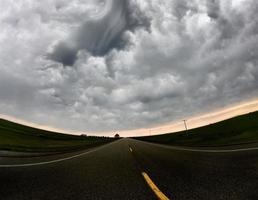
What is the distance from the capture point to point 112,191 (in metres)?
5.26

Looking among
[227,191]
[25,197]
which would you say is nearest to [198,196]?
[227,191]

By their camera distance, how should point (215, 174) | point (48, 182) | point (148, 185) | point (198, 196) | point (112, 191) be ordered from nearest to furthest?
point (198, 196)
point (112, 191)
point (148, 185)
point (48, 182)
point (215, 174)

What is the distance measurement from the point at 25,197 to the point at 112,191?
1.84 metres

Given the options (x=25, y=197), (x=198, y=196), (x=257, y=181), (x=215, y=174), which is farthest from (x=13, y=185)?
(x=257, y=181)

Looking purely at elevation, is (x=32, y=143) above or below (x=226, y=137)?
above

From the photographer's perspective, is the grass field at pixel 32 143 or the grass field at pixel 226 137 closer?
the grass field at pixel 226 137

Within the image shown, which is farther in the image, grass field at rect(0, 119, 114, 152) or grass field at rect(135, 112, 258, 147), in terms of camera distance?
grass field at rect(0, 119, 114, 152)

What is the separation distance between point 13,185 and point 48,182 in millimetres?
861

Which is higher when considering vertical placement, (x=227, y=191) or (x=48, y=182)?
(x=48, y=182)

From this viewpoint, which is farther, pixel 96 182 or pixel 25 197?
pixel 96 182

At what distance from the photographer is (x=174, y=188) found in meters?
5.30

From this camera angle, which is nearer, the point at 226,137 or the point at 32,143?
the point at 226,137

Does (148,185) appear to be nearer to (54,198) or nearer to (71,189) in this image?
(71,189)

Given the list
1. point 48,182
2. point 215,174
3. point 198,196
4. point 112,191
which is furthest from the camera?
point 215,174
